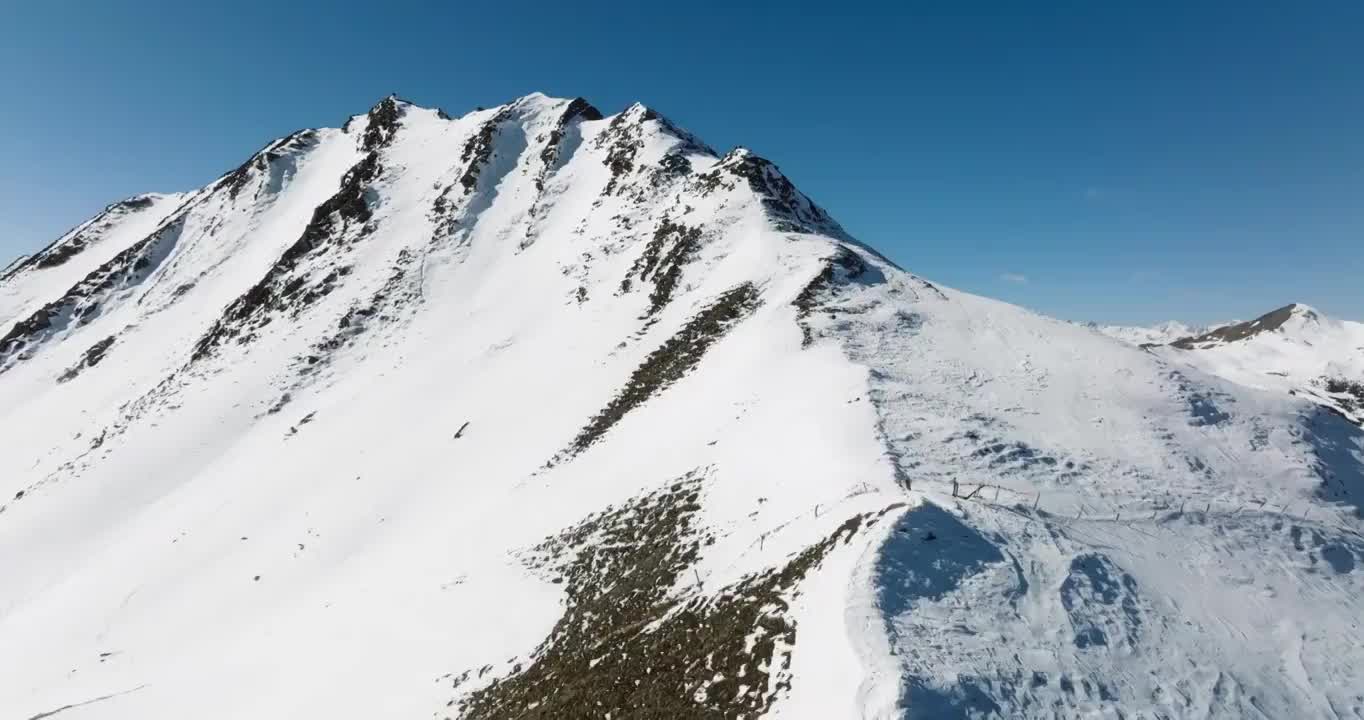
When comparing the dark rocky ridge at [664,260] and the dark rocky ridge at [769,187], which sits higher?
the dark rocky ridge at [769,187]

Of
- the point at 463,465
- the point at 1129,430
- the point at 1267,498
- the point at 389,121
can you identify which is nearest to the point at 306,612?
the point at 463,465

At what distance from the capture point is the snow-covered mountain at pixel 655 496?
37.4 feet

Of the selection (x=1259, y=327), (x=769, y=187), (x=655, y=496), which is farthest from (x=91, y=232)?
(x=1259, y=327)

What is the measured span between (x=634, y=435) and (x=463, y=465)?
36.4ft

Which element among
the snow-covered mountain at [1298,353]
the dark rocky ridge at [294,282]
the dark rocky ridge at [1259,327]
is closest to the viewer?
the dark rocky ridge at [294,282]

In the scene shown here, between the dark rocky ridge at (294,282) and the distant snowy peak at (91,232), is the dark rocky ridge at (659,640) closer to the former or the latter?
the dark rocky ridge at (294,282)

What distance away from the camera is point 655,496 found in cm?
2081

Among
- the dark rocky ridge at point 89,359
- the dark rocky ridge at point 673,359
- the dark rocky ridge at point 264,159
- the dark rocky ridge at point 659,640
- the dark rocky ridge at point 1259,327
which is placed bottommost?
the dark rocky ridge at point 89,359

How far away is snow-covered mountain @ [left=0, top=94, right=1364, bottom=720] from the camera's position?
11398mm

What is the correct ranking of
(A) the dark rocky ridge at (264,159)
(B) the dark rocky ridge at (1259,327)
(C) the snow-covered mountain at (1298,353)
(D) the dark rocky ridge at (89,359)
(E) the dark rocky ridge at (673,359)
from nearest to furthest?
1. (E) the dark rocky ridge at (673,359)
2. (D) the dark rocky ridge at (89,359)
3. (A) the dark rocky ridge at (264,159)
4. (C) the snow-covered mountain at (1298,353)
5. (B) the dark rocky ridge at (1259,327)

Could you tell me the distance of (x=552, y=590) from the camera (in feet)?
61.3

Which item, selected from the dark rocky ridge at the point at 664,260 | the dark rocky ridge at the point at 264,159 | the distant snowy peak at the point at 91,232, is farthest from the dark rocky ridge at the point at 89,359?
the dark rocky ridge at the point at 664,260

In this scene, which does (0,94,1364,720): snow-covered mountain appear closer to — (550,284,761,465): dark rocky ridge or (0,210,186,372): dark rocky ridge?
(550,284,761,465): dark rocky ridge

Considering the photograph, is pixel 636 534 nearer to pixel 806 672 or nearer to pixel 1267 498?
pixel 806 672
